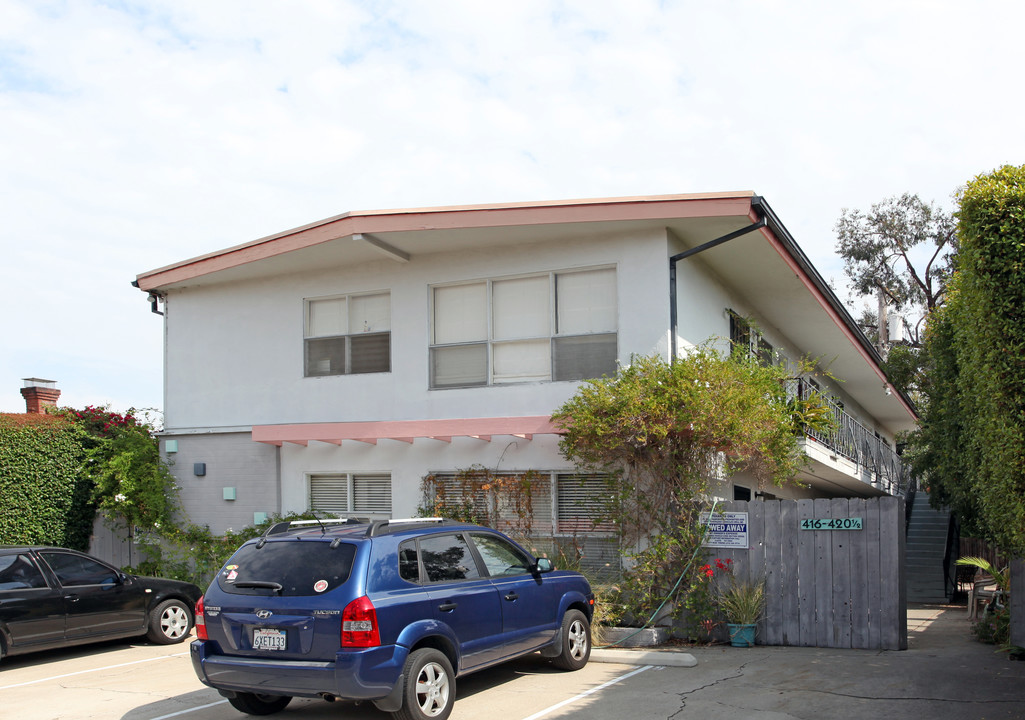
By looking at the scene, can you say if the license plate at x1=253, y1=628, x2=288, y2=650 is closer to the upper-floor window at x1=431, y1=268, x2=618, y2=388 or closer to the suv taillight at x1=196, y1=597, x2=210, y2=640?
the suv taillight at x1=196, y1=597, x2=210, y2=640

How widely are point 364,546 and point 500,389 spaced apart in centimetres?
583

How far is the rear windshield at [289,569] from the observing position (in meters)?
7.16

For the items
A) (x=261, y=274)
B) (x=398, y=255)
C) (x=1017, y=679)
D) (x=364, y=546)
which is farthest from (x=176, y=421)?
(x=1017, y=679)

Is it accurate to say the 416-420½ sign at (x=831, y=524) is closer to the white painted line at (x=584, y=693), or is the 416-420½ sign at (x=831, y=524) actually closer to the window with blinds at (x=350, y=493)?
the white painted line at (x=584, y=693)

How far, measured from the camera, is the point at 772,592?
11.2m

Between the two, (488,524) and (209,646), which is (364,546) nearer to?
(209,646)

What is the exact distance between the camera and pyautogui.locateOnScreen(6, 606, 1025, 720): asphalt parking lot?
307 inches

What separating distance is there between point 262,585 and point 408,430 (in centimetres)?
557

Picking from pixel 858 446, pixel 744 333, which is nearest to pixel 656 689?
pixel 744 333

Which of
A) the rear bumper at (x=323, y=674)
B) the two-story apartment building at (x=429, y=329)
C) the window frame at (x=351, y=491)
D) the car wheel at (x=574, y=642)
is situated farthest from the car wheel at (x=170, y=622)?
the car wheel at (x=574, y=642)

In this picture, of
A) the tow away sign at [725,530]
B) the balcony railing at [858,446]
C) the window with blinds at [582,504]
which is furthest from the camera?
the balcony railing at [858,446]

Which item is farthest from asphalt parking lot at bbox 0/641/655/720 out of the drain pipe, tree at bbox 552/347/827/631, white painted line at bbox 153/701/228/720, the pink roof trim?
the pink roof trim

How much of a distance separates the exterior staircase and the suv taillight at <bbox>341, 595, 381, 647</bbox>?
17649 mm

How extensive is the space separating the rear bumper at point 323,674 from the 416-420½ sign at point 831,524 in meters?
5.93
